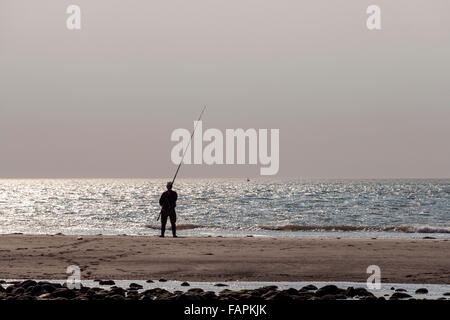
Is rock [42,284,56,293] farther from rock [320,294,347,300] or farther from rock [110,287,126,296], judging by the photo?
rock [320,294,347,300]

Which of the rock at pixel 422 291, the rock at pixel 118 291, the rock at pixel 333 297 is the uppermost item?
the rock at pixel 118 291

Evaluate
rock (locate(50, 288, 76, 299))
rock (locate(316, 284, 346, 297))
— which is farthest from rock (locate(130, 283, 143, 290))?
rock (locate(316, 284, 346, 297))

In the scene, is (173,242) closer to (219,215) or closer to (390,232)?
(390,232)

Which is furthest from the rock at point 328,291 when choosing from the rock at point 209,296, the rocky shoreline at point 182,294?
the rock at point 209,296

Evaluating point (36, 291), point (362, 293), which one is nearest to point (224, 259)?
point (362, 293)

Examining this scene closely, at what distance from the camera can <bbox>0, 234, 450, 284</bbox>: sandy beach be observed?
15.2 meters

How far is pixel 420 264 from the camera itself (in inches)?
664

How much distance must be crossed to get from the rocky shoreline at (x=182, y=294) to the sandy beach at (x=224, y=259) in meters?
2.20

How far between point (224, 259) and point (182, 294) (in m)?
6.13

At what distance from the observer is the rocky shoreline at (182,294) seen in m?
11.4

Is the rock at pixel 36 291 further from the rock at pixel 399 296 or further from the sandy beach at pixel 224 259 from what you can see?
the rock at pixel 399 296

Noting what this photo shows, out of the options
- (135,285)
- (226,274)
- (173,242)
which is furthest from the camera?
(173,242)
